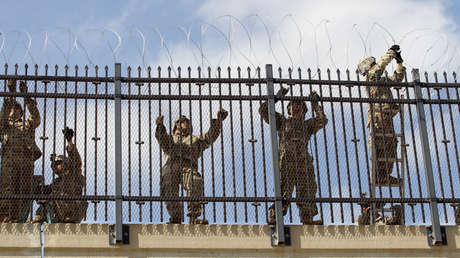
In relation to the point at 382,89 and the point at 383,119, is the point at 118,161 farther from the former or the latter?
the point at 382,89

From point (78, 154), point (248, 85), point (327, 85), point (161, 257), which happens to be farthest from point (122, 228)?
point (327, 85)

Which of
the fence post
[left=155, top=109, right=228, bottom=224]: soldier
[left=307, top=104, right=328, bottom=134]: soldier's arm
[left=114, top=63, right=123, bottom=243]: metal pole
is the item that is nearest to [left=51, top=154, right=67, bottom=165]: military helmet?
[left=114, top=63, right=123, bottom=243]: metal pole

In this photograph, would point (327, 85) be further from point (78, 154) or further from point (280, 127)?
point (78, 154)

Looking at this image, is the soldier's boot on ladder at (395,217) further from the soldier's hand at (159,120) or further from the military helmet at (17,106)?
the military helmet at (17,106)

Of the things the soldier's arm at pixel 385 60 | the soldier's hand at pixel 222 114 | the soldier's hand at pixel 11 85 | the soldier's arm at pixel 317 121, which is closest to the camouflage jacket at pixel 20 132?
the soldier's hand at pixel 11 85

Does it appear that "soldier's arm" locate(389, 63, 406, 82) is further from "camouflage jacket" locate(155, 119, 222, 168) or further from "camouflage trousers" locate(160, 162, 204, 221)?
"camouflage trousers" locate(160, 162, 204, 221)

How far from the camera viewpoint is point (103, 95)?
11.1 metres

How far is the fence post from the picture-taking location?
35.4ft

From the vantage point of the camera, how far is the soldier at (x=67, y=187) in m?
10.9

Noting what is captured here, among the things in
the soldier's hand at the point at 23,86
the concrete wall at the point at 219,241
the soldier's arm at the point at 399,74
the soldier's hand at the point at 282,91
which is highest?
the soldier's arm at the point at 399,74

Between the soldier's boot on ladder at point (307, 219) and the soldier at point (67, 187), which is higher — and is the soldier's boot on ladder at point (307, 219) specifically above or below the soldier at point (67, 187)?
below

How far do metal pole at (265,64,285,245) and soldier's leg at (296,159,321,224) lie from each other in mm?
383

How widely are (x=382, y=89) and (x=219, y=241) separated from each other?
3.22 meters

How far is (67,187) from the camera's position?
36.3 feet
